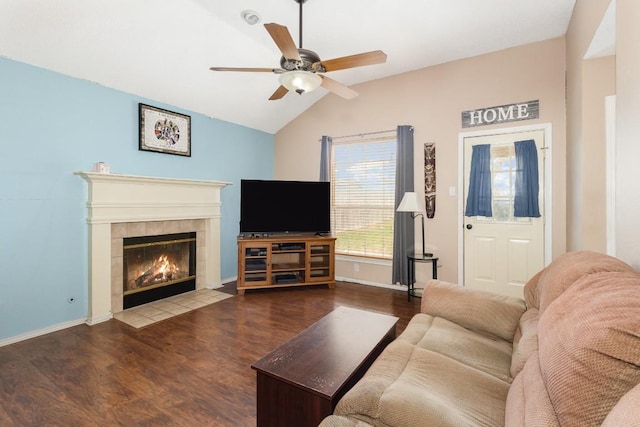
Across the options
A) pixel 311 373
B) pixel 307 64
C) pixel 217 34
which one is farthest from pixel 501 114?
pixel 311 373

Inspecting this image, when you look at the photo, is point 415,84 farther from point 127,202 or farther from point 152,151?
point 127,202

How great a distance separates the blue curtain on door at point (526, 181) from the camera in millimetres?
3436

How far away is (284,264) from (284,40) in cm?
323

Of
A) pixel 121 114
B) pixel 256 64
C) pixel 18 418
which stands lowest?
pixel 18 418

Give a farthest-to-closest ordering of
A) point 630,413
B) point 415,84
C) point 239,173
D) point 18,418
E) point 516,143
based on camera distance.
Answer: point 239,173 → point 415,84 → point 516,143 → point 18,418 → point 630,413

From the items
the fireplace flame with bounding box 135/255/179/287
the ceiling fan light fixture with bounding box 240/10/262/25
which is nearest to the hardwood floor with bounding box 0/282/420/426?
the fireplace flame with bounding box 135/255/179/287

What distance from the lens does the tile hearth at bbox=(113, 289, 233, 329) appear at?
124 inches

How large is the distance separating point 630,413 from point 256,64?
406cm

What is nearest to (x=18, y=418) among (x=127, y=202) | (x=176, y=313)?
(x=176, y=313)

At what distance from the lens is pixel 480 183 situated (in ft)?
12.3

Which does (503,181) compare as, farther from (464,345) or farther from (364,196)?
(464,345)

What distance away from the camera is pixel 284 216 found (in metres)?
4.34

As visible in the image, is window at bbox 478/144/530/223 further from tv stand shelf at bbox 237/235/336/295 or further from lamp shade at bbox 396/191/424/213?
tv stand shelf at bbox 237/235/336/295

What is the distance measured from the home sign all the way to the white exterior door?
0.17 m
